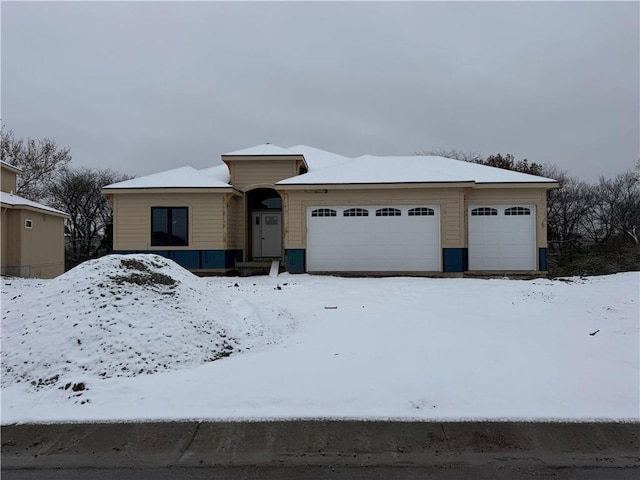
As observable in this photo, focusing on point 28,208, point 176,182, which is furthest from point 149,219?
point 28,208

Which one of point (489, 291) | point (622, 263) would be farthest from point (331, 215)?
point (622, 263)

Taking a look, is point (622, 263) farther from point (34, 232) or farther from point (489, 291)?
point (34, 232)

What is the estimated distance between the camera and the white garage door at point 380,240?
15406mm

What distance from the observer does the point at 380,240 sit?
15.5 meters

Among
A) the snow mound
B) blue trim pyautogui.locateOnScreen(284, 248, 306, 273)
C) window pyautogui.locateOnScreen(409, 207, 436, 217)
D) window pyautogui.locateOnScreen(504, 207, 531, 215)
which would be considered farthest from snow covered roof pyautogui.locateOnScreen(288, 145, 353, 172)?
the snow mound

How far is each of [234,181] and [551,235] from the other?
27.4 meters

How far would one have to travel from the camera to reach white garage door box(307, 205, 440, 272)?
15.4 meters

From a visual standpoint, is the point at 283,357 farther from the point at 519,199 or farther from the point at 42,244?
the point at 42,244

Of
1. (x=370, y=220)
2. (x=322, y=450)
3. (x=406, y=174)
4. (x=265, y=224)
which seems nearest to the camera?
(x=322, y=450)

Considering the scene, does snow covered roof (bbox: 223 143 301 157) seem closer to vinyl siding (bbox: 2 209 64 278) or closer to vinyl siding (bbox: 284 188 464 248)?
vinyl siding (bbox: 284 188 464 248)

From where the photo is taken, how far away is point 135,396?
4.80 metres

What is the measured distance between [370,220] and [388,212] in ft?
2.26

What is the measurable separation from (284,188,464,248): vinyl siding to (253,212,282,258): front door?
12.0 feet

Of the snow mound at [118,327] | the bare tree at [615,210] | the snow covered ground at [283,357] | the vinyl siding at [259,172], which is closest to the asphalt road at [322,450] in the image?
the snow covered ground at [283,357]
